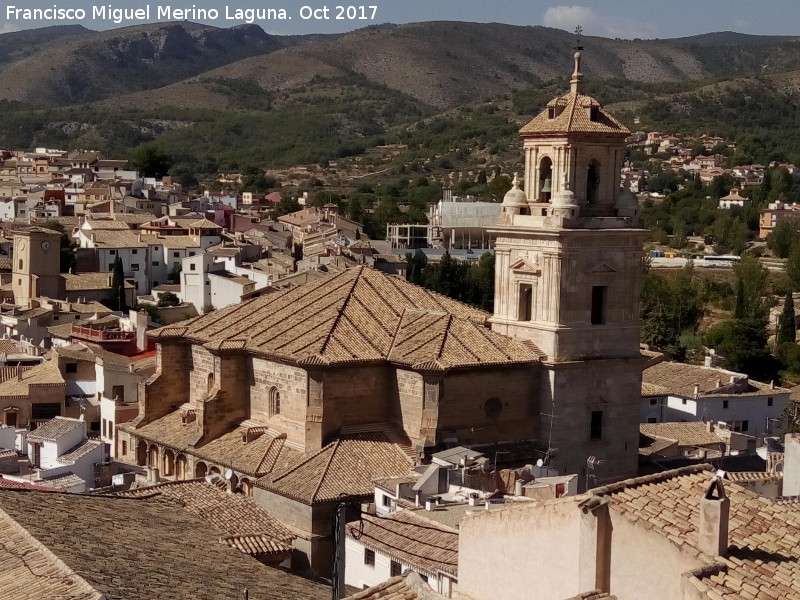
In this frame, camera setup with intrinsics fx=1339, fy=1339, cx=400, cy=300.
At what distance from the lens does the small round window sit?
76.3 ft

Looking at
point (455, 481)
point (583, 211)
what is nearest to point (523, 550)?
point (455, 481)

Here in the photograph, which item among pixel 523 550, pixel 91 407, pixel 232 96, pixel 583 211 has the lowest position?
pixel 91 407

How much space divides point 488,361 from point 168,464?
6.85 m

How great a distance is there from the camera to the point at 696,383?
3781cm

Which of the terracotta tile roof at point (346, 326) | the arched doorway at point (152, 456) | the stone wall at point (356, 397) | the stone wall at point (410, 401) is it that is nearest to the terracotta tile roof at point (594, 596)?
the terracotta tile roof at point (346, 326)

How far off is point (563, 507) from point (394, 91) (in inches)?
7121

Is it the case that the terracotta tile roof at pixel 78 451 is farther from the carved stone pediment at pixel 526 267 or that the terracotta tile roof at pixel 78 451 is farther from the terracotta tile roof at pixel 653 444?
the terracotta tile roof at pixel 653 444

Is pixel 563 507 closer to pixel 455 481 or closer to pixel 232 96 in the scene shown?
pixel 455 481

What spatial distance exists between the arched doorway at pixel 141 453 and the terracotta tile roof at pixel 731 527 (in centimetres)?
1784

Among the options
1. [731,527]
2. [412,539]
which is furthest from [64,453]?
[731,527]

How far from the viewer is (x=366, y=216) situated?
80875 millimetres

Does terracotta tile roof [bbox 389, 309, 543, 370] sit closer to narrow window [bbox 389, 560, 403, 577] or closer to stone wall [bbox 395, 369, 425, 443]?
stone wall [bbox 395, 369, 425, 443]

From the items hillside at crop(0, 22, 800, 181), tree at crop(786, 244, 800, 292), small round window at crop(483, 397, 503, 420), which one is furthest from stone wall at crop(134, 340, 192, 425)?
hillside at crop(0, 22, 800, 181)

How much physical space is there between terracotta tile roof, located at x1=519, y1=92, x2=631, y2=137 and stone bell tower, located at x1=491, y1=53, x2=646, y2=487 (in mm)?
23
